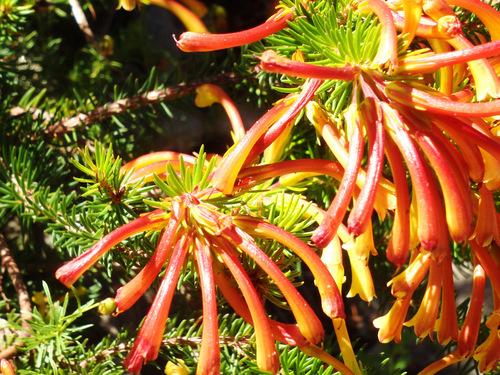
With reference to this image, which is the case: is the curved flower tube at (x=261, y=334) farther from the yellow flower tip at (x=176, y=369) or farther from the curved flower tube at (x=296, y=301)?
the yellow flower tip at (x=176, y=369)

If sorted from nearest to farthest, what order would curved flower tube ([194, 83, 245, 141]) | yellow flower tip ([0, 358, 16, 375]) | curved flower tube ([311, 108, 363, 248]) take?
curved flower tube ([311, 108, 363, 248])
yellow flower tip ([0, 358, 16, 375])
curved flower tube ([194, 83, 245, 141])

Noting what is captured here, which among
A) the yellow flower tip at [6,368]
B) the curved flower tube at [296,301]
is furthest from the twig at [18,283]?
the curved flower tube at [296,301]

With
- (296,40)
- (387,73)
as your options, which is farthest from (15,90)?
(387,73)

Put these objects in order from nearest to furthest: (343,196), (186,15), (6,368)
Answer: (343,196), (6,368), (186,15)

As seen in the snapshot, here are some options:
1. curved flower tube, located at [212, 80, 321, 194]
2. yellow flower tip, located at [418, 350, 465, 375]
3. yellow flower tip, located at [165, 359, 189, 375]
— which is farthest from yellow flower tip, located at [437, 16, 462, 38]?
yellow flower tip, located at [165, 359, 189, 375]

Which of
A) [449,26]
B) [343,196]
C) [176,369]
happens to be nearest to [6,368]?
[176,369]

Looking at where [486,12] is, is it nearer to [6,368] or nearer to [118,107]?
[118,107]

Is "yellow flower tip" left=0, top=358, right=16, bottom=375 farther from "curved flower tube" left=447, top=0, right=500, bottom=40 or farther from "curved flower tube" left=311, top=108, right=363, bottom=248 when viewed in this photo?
"curved flower tube" left=447, top=0, right=500, bottom=40

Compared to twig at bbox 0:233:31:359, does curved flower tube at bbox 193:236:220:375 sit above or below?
above

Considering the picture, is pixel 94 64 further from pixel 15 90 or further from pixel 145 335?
pixel 145 335
